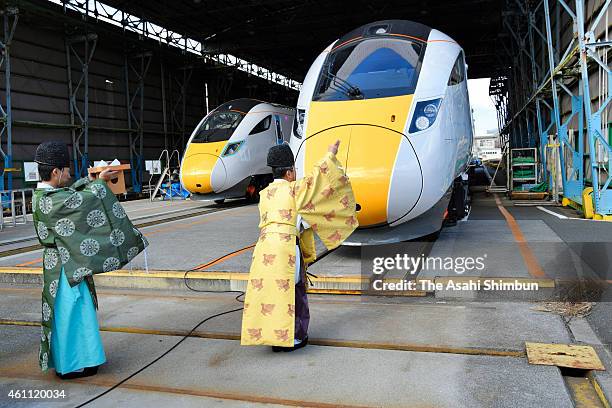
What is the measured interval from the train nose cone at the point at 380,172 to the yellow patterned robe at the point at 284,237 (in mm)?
1462

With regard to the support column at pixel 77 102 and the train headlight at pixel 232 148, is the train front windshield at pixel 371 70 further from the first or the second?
the support column at pixel 77 102

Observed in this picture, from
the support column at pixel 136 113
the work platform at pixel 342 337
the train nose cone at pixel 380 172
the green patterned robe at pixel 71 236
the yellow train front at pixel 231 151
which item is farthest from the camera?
the support column at pixel 136 113

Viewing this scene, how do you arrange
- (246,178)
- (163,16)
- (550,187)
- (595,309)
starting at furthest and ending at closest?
(163,16)
(246,178)
(550,187)
(595,309)

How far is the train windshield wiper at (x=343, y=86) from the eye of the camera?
19.0 feet

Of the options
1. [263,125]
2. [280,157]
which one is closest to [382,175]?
[280,157]

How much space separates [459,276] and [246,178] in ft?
33.0

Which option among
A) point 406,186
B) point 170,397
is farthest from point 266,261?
point 406,186

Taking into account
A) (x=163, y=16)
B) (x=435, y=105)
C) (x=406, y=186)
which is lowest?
(x=406, y=186)

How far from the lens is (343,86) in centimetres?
598

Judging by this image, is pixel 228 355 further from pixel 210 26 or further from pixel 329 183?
pixel 210 26

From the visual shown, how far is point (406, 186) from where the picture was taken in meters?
5.13

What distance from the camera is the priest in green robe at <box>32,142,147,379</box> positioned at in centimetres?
317

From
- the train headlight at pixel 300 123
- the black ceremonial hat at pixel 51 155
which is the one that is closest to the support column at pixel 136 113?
the train headlight at pixel 300 123

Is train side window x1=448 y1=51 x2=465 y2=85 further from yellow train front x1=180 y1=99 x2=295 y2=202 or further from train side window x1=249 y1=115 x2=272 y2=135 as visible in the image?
train side window x1=249 y1=115 x2=272 y2=135
